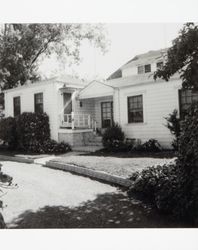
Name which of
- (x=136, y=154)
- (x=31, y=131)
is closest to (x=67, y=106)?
(x=31, y=131)

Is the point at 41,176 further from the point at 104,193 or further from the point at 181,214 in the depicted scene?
the point at 181,214

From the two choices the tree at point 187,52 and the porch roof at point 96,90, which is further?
the porch roof at point 96,90

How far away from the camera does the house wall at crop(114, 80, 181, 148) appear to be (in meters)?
14.5

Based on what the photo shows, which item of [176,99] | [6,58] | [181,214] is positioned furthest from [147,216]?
[6,58]

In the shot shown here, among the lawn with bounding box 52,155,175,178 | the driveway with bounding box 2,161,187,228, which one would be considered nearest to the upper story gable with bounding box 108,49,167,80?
the lawn with bounding box 52,155,175,178

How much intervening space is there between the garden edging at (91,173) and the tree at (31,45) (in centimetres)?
1406

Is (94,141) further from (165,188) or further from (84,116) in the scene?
(165,188)

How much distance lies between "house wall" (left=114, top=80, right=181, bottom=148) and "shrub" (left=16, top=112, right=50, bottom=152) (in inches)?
169

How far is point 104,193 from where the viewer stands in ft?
27.3

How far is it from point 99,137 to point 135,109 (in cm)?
293

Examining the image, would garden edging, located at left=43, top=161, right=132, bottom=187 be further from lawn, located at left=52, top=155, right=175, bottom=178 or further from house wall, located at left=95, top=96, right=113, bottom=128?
house wall, located at left=95, top=96, right=113, bottom=128

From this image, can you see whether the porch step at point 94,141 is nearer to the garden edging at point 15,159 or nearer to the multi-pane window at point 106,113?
the multi-pane window at point 106,113

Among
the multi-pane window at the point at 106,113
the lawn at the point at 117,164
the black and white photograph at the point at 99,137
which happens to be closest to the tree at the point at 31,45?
the black and white photograph at the point at 99,137

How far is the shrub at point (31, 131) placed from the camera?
17078 mm
